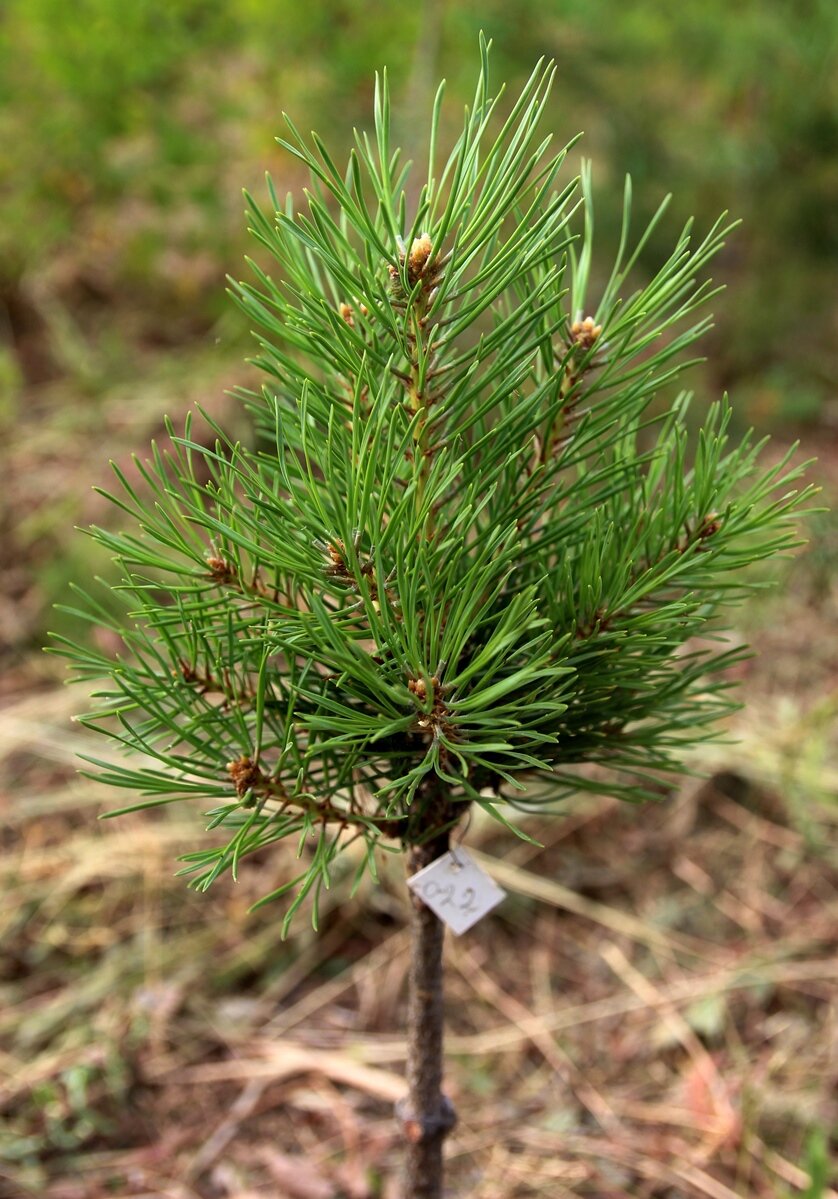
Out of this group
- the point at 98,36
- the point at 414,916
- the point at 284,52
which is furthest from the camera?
the point at 284,52

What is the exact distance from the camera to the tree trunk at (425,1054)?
749mm

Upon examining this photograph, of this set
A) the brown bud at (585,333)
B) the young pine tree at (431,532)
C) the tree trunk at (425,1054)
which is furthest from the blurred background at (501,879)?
the brown bud at (585,333)

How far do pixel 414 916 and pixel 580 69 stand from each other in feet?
9.14

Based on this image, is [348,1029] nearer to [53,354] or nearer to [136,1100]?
[136,1100]

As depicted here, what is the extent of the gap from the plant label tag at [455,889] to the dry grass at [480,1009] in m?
0.65

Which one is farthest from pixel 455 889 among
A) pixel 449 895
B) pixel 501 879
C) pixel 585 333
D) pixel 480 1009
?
pixel 501 879

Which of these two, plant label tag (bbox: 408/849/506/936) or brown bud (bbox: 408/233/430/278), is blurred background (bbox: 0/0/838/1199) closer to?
plant label tag (bbox: 408/849/506/936)

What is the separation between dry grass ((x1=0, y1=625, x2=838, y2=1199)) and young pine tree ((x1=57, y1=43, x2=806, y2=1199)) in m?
0.74

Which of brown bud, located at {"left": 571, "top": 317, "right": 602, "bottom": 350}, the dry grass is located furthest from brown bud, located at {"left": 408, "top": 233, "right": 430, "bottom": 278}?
the dry grass

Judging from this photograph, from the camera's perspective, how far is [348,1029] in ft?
4.65

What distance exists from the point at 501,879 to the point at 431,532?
110 centimetres

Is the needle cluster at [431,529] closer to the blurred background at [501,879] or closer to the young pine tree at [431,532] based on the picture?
the young pine tree at [431,532]

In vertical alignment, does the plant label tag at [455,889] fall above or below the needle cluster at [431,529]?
below

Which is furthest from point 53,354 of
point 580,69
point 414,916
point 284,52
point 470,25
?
point 414,916
